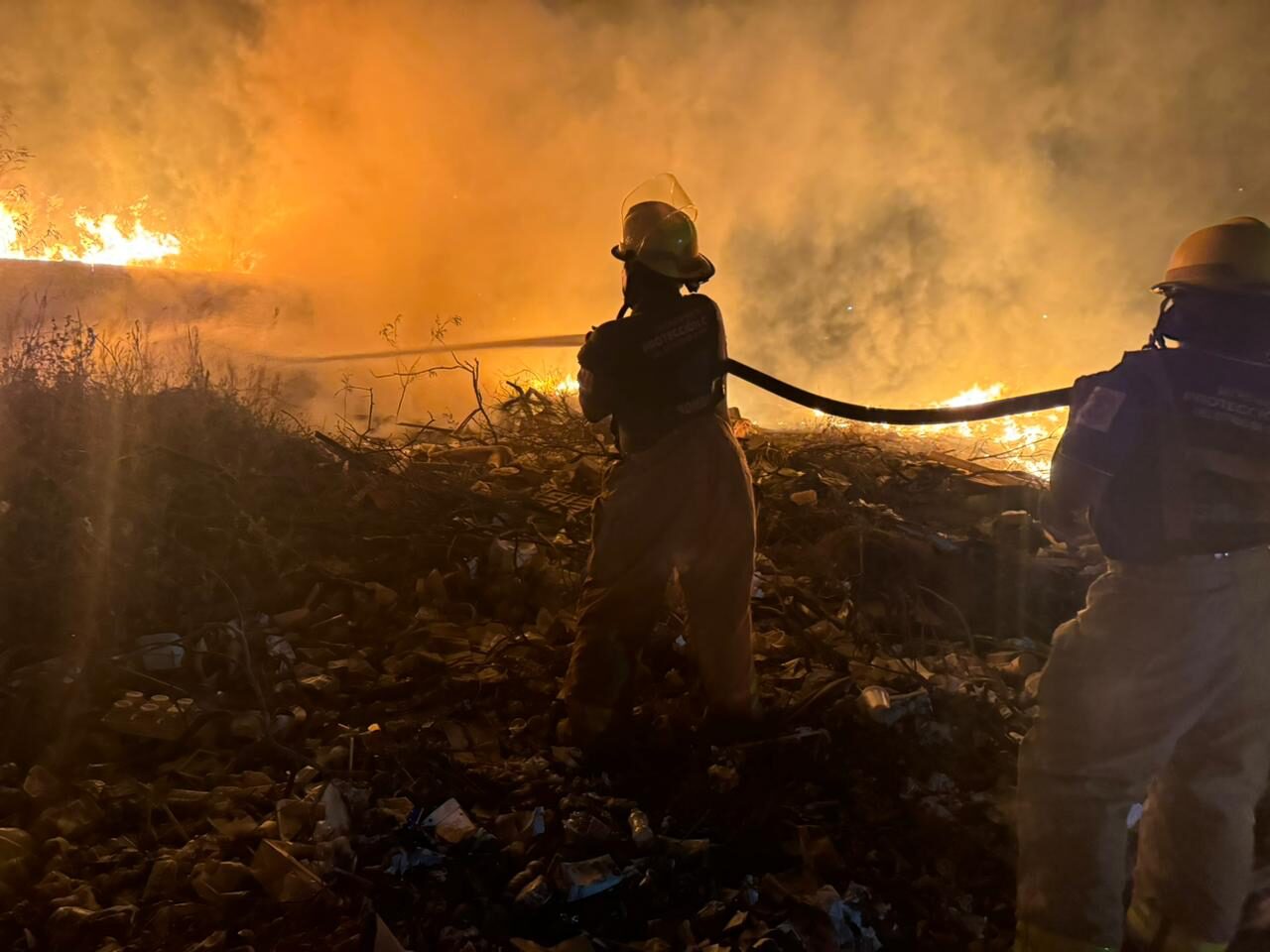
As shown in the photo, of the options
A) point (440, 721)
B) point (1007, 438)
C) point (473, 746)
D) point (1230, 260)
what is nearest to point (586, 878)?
point (473, 746)

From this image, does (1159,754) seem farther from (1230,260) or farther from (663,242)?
(663,242)

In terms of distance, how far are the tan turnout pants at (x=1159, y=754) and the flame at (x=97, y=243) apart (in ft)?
33.3

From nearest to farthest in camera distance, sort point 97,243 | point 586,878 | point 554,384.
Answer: point 586,878
point 554,384
point 97,243

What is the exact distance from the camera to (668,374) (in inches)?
100

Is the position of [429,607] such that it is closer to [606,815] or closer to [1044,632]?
[606,815]

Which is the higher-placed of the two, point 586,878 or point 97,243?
point 97,243

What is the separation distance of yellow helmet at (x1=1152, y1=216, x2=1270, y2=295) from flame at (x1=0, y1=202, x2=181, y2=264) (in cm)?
1012

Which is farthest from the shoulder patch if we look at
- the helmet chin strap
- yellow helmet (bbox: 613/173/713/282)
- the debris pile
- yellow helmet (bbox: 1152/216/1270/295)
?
the debris pile

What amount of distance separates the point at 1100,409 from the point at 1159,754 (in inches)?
32.5

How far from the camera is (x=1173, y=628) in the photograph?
5.94ft

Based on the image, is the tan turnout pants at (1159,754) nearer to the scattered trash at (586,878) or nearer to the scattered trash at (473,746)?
the scattered trash at (473,746)

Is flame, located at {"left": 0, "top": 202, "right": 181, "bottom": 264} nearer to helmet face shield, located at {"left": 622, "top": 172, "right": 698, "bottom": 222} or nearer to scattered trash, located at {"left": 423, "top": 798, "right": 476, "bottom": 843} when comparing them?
helmet face shield, located at {"left": 622, "top": 172, "right": 698, "bottom": 222}

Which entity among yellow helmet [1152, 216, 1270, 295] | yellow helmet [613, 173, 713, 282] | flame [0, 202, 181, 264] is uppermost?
flame [0, 202, 181, 264]

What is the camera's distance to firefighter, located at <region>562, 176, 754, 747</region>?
255 cm
